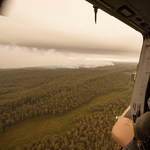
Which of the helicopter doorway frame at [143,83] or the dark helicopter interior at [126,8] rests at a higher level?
the dark helicopter interior at [126,8]

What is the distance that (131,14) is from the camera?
209 cm

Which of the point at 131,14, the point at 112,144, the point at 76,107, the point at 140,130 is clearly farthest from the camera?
the point at 76,107

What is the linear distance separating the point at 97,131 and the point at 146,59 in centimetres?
3697

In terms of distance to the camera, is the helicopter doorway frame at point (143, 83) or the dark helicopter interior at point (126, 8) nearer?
the dark helicopter interior at point (126, 8)

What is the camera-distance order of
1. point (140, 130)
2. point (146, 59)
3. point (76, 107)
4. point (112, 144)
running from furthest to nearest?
point (76, 107) < point (112, 144) < point (146, 59) < point (140, 130)

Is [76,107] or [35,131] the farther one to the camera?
[76,107]

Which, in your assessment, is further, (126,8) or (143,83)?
(143,83)

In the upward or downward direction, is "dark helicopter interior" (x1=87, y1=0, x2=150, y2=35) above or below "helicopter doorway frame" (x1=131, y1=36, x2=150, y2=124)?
above

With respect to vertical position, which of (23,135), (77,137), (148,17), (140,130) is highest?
(148,17)

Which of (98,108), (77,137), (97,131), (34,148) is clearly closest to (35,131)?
(34,148)

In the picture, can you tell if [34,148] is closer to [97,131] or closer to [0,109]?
[97,131]

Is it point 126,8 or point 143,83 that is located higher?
point 126,8

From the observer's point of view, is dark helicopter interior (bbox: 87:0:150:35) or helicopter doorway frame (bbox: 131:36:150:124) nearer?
dark helicopter interior (bbox: 87:0:150:35)

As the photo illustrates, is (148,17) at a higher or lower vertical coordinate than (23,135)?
higher
